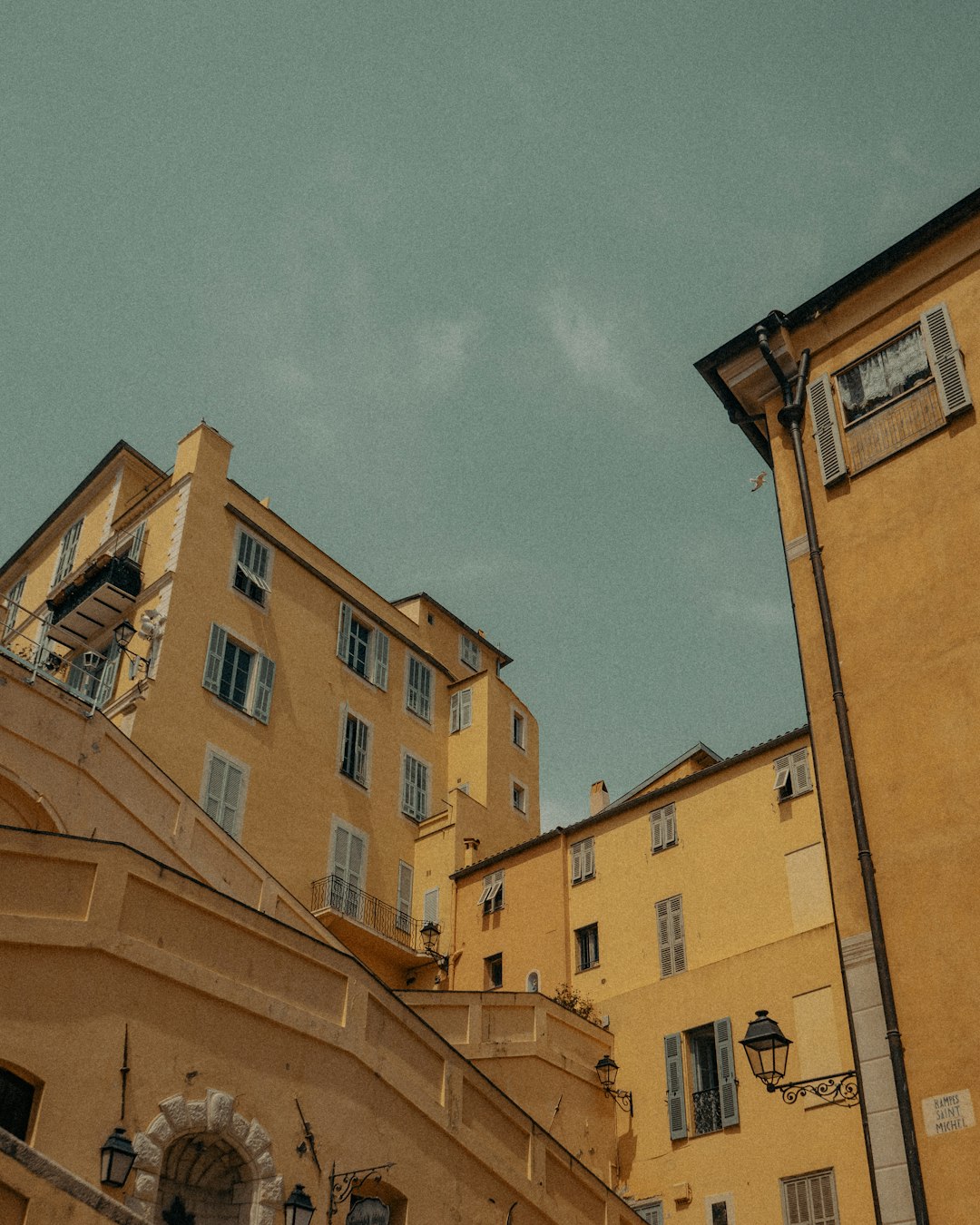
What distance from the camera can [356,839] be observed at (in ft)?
84.2

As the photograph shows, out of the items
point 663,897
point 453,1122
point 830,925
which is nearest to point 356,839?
point 663,897

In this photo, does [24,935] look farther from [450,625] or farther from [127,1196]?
[450,625]

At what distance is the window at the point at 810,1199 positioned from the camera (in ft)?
54.7

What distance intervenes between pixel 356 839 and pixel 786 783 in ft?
32.1

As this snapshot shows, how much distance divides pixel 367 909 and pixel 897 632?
16.4 m

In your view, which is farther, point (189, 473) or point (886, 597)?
point (189, 473)

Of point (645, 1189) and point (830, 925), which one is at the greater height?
point (830, 925)

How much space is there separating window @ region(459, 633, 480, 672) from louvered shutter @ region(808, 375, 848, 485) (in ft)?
66.8

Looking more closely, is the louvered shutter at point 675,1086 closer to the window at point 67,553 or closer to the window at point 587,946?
the window at point 587,946

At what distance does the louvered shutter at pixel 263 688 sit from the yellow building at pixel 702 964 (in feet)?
19.9

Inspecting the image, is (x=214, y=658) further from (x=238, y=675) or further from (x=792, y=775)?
(x=792, y=775)

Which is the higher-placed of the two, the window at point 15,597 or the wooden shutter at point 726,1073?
the window at point 15,597

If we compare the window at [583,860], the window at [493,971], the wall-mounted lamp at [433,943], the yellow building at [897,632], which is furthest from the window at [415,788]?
the yellow building at [897,632]

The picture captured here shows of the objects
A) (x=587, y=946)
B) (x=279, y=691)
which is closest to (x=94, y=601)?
(x=279, y=691)
